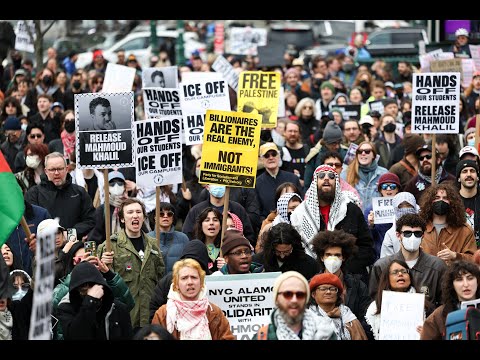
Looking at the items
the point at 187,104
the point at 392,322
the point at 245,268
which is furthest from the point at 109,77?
the point at 392,322

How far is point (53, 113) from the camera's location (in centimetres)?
2036

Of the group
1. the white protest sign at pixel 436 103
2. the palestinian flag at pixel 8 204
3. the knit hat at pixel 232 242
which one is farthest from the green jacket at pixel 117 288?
the white protest sign at pixel 436 103

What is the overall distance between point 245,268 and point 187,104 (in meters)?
5.21

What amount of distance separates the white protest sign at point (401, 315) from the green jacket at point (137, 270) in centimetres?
232

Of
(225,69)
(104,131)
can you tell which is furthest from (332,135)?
(104,131)

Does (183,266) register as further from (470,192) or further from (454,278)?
(470,192)

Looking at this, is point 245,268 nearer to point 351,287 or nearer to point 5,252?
point 351,287

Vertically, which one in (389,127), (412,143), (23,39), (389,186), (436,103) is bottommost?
(389,186)

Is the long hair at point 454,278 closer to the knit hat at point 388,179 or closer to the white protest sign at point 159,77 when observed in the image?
the knit hat at point 388,179

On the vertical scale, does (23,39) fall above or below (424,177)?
above

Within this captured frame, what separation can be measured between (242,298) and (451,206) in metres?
2.70

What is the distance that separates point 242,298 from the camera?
11039 millimetres

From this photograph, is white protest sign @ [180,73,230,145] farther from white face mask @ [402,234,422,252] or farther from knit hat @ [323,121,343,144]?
white face mask @ [402,234,422,252]

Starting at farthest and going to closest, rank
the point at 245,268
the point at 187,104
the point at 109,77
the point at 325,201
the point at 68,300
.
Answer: the point at 109,77 → the point at 187,104 → the point at 325,201 → the point at 245,268 → the point at 68,300
